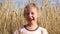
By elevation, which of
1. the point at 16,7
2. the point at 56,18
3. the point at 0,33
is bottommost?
the point at 0,33

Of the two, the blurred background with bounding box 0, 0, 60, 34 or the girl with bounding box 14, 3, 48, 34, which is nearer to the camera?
the girl with bounding box 14, 3, 48, 34

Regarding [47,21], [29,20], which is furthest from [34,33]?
[47,21]

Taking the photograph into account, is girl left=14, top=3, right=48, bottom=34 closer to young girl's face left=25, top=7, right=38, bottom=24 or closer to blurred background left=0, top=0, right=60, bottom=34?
young girl's face left=25, top=7, right=38, bottom=24

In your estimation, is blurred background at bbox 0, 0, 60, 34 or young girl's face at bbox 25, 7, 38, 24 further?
blurred background at bbox 0, 0, 60, 34

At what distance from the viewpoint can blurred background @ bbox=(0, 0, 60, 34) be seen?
1836 millimetres

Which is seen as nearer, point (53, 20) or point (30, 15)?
point (30, 15)

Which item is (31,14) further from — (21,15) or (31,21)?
(21,15)

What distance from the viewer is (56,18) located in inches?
75.0

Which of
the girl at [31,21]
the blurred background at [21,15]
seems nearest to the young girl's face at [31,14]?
the girl at [31,21]

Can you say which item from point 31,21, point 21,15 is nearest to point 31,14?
point 31,21

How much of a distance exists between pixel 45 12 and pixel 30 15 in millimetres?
308

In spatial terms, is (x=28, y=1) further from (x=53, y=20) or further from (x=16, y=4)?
(x=53, y=20)

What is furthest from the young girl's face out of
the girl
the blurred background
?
the blurred background

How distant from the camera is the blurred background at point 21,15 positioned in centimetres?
184
